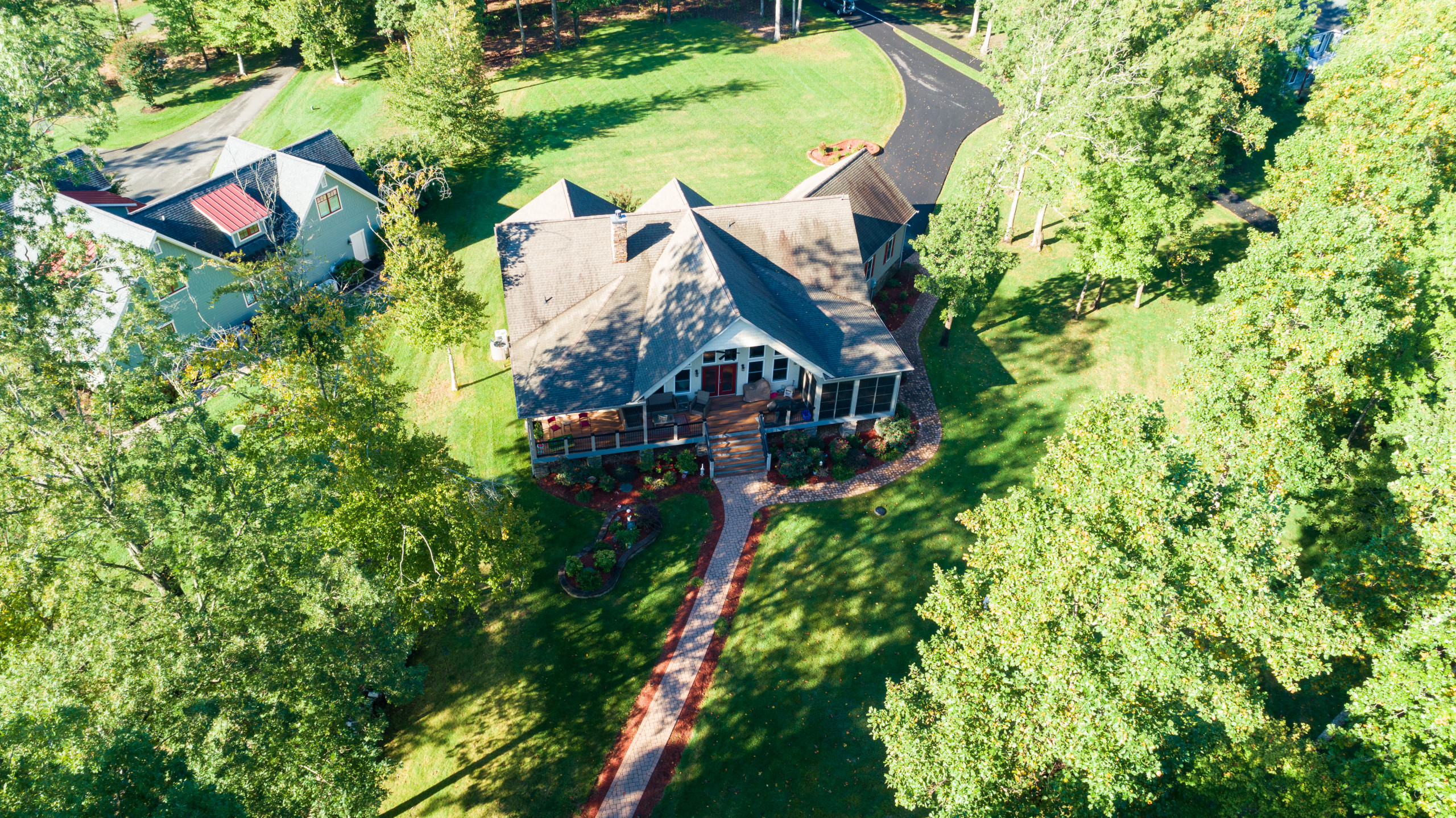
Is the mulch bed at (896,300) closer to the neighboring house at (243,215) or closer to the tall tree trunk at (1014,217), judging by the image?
the tall tree trunk at (1014,217)

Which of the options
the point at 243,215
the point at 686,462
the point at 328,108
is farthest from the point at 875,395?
the point at 328,108

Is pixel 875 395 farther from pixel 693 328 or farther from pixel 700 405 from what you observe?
pixel 693 328

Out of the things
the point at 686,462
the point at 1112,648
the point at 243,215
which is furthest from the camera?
the point at 243,215

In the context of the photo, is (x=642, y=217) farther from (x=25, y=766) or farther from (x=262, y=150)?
(x=25, y=766)

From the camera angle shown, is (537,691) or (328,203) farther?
(328,203)

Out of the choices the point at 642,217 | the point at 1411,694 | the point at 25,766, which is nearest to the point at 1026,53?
the point at 642,217
